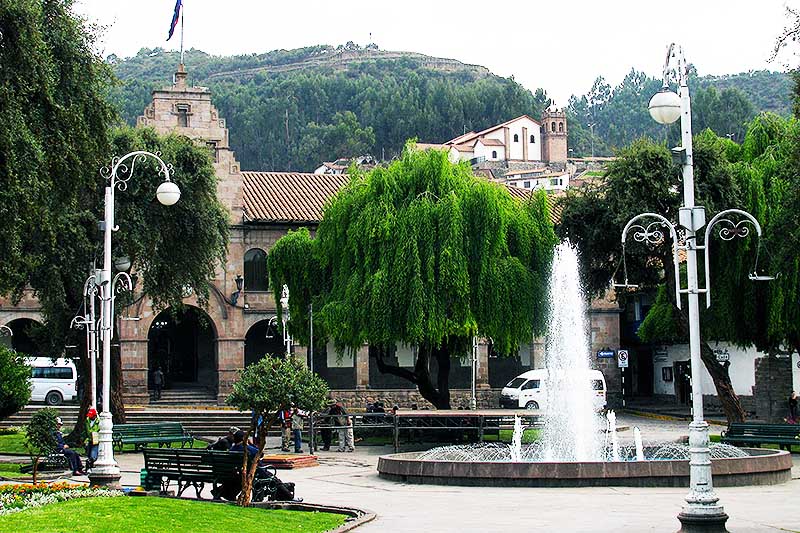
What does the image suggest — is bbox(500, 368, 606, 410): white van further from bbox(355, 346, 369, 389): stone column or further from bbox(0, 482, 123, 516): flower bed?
bbox(0, 482, 123, 516): flower bed

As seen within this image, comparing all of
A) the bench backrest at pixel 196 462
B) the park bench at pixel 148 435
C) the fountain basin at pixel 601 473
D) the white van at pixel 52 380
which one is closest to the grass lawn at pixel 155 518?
the bench backrest at pixel 196 462

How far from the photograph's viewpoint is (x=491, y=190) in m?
38.6

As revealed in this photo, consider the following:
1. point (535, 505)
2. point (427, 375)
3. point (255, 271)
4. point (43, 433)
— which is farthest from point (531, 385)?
point (535, 505)

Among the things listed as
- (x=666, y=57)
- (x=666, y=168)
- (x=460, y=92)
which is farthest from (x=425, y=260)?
(x=460, y=92)

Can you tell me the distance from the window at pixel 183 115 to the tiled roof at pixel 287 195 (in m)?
4.70

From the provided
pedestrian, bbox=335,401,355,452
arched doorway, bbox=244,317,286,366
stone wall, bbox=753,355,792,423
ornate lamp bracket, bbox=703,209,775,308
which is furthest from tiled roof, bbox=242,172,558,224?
ornate lamp bracket, bbox=703,209,775,308

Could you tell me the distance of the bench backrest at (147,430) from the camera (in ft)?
113

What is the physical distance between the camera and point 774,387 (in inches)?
1911

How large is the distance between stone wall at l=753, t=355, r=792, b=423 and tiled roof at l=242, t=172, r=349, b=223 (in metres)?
20.3

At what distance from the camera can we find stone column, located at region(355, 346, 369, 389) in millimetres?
55156

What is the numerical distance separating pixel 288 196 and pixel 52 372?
14.2m

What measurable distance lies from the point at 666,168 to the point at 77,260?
18853 mm

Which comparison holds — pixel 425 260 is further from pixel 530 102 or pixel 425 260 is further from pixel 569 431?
pixel 530 102

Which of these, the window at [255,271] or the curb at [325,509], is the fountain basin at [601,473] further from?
the window at [255,271]
